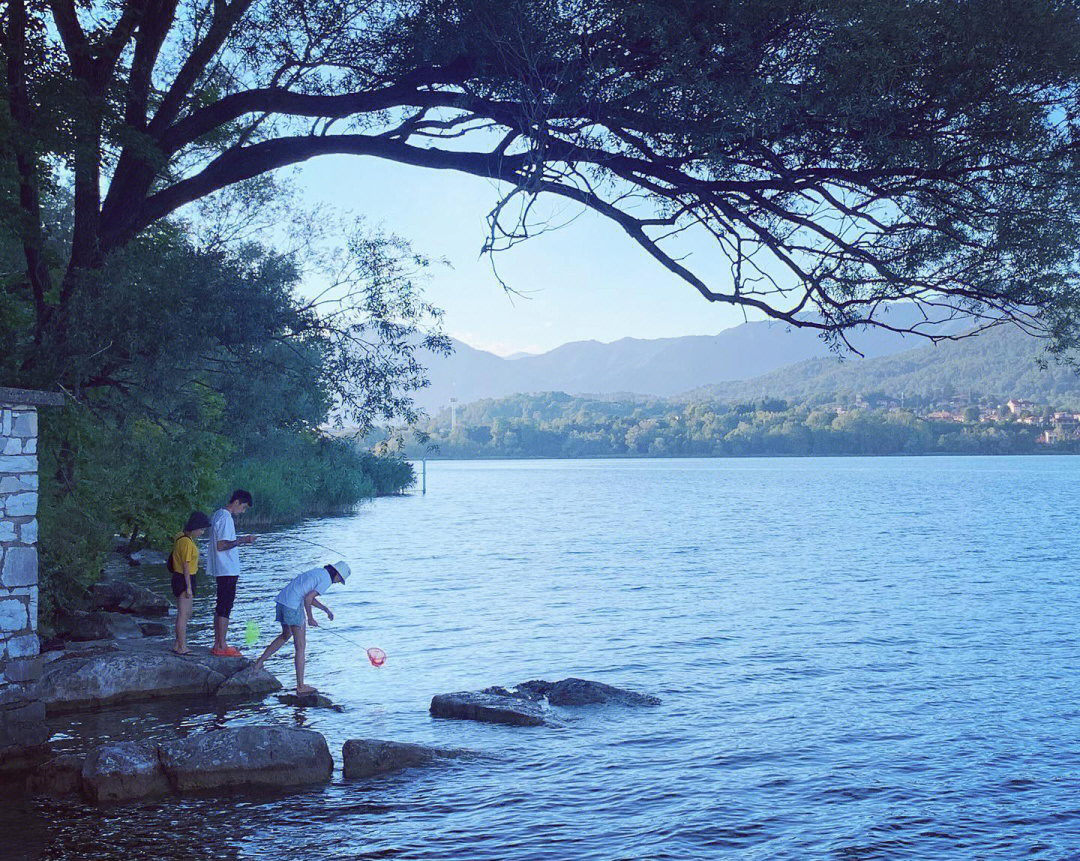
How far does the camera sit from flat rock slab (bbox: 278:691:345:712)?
16.1 m

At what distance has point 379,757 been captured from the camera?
12.8 metres

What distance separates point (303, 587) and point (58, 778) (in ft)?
13.8

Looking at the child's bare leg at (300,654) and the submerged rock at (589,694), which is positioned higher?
the child's bare leg at (300,654)

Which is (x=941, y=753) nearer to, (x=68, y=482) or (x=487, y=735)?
(x=487, y=735)

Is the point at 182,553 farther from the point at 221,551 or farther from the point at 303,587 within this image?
the point at 303,587

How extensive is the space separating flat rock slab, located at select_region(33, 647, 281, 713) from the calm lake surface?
29.6 inches

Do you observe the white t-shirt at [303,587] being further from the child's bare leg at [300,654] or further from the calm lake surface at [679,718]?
the calm lake surface at [679,718]

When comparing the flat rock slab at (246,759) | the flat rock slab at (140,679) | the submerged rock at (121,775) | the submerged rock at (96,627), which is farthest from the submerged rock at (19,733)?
the submerged rock at (96,627)

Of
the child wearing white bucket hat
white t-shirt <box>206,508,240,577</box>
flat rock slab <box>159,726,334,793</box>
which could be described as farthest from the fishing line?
flat rock slab <box>159,726,334,793</box>

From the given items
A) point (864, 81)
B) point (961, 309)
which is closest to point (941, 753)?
point (961, 309)

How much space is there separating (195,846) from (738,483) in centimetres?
11848

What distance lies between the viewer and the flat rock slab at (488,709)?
611 inches

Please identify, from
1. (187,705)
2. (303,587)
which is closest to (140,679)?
(187,705)

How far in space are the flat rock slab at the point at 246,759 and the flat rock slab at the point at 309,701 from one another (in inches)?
138
